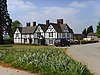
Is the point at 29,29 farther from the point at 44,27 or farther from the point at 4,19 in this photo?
the point at 4,19

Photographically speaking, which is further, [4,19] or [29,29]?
[29,29]

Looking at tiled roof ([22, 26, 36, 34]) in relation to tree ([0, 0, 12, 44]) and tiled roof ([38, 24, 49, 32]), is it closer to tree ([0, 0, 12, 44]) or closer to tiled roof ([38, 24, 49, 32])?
tiled roof ([38, 24, 49, 32])

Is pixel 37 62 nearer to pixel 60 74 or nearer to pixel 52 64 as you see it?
pixel 52 64

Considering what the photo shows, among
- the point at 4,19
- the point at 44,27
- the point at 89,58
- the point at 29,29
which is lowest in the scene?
the point at 89,58

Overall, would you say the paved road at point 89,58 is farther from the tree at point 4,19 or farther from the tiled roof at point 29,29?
the tiled roof at point 29,29

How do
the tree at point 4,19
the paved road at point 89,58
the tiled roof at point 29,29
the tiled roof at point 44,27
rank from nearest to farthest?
the paved road at point 89,58, the tree at point 4,19, the tiled roof at point 44,27, the tiled roof at point 29,29

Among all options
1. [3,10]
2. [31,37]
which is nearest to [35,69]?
[3,10]

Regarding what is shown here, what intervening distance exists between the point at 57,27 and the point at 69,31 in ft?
14.1

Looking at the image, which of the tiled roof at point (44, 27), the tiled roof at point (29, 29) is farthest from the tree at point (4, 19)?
the tiled roof at point (29, 29)

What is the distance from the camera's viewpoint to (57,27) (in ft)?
290

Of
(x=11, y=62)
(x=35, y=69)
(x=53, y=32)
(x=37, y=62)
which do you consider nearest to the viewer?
(x=35, y=69)

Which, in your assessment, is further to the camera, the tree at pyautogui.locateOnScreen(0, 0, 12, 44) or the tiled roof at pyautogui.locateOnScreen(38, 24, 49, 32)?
the tiled roof at pyautogui.locateOnScreen(38, 24, 49, 32)

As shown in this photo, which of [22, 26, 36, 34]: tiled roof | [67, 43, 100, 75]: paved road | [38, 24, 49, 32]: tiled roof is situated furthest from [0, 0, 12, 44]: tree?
[67, 43, 100, 75]: paved road

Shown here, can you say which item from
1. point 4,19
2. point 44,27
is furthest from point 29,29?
point 4,19
